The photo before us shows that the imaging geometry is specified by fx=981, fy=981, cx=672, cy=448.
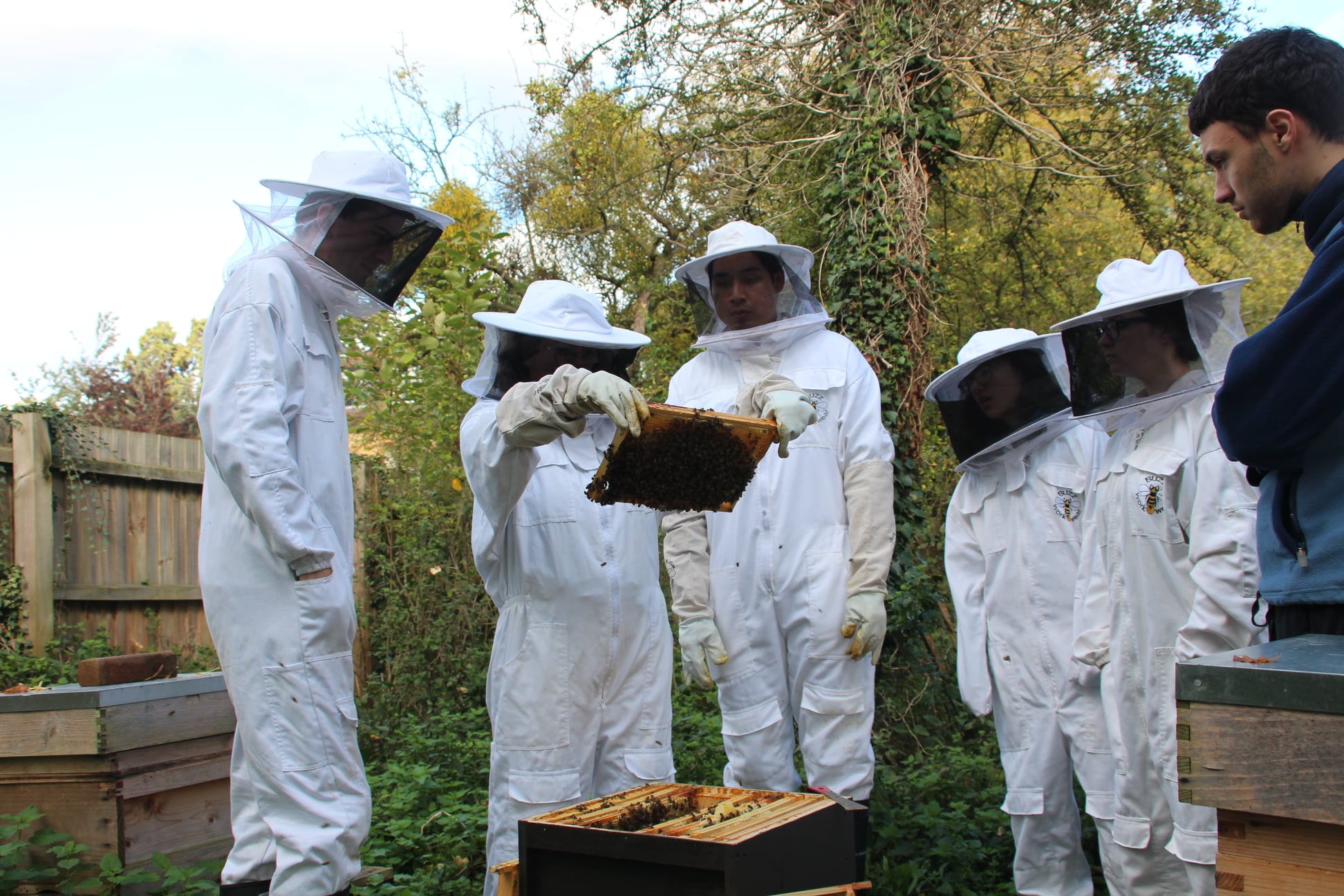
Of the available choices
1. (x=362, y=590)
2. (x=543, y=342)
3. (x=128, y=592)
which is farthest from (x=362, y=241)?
(x=128, y=592)

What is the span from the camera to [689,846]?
2037mm

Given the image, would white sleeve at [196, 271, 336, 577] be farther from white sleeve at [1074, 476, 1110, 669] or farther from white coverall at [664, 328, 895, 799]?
white sleeve at [1074, 476, 1110, 669]

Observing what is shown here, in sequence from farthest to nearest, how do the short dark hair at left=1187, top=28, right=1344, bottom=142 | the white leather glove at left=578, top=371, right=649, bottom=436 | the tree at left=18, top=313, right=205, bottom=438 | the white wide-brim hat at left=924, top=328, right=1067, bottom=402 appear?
1. the tree at left=18, top=313, right=205, bottom=438
2. the white wide-brim hat at left=924, top=328, right=1067, bottom=402
3. the white leather glove at left=578, top=371, right=649, bottom=436
4. the short dark hair at left=1187, top=28, right=1344, bottom=142

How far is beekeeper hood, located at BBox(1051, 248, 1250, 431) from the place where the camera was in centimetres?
332

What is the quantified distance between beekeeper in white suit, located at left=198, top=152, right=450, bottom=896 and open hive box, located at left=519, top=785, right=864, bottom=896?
0.67 meters

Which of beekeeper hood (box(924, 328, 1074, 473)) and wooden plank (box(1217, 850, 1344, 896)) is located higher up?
beekeeper hood (box(924, 328, 1074, 473))

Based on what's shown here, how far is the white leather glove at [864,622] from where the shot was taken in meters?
3.42

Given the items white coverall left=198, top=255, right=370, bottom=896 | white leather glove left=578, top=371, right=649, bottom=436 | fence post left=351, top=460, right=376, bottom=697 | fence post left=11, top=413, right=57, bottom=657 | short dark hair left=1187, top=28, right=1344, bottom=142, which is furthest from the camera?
fence post left=351, top=460, right=376, bottom=697

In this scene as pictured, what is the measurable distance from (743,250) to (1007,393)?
125 cm

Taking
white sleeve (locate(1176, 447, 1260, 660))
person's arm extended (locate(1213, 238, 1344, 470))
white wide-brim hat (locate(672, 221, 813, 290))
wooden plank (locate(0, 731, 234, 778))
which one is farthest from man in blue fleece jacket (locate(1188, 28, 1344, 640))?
wooden plank (locate(0, 731, 234, 778))

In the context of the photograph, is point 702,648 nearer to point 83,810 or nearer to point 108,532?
point 83,810

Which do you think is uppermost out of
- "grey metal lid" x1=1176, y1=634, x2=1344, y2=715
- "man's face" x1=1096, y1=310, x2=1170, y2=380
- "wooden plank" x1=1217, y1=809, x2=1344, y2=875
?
"man's face" x1=1096, y1=310, x2=1170, y2=380

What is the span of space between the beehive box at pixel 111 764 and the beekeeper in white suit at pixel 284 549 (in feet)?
2.16

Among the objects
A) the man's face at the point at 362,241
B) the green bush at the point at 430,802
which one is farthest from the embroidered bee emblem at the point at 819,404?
the green bush at the point at 430,802
